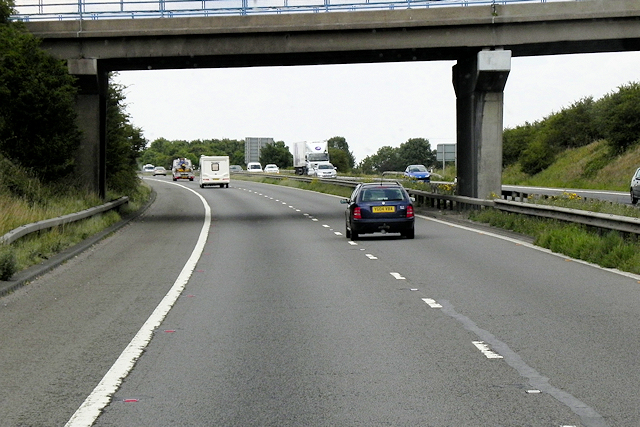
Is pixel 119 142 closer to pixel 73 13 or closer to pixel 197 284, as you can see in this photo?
pixel 73 13

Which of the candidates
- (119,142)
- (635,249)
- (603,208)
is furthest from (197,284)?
(119,142)

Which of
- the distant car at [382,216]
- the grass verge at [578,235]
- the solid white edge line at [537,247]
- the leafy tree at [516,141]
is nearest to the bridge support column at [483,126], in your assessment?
the solid white edge line at [537,247]

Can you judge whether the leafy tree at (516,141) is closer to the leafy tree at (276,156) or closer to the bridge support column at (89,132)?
the bridge support column at (89,132)

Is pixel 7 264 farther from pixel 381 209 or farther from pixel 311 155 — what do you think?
pixel 311 155

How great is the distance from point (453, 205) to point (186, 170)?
247 ft

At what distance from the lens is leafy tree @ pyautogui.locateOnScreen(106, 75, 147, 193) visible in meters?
42.6

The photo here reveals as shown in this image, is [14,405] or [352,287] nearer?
[14,405]

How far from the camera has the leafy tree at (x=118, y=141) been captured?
140ft

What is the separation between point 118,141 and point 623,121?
131ft

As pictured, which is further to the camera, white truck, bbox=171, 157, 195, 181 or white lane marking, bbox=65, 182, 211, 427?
white truck, bbox=171, 157, 195, 181

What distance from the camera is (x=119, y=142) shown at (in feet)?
140

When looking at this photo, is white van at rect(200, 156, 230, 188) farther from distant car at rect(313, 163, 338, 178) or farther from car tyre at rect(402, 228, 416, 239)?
car tyre at rect(402, 228, 416, 239)

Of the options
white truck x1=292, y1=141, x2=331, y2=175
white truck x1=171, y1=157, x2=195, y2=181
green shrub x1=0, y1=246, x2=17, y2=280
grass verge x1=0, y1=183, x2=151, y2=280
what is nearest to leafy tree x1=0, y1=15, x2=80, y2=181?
grass verge x1=0, y1=183, x2=151, y2=280

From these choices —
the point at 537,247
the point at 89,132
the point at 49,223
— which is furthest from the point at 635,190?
the point at 49,223
